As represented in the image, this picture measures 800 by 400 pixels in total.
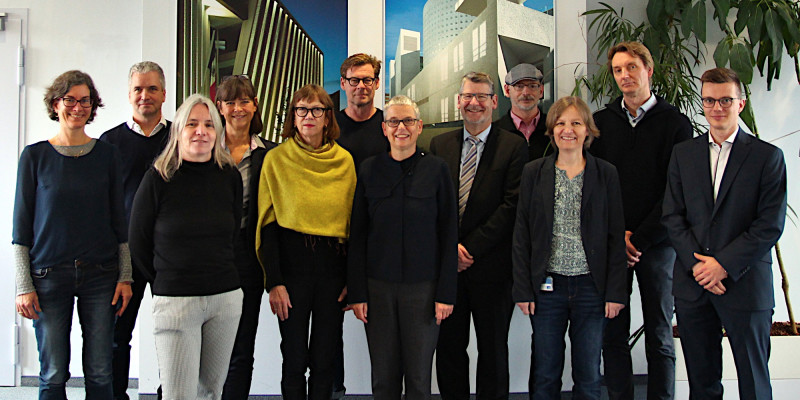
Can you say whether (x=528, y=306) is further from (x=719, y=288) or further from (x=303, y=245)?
(x=303, y=245)

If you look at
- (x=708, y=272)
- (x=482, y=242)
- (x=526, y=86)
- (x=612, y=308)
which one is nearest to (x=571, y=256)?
(x=612, y=308)

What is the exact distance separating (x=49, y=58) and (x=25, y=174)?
171 centimetres

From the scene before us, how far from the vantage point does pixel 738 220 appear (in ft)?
7.00

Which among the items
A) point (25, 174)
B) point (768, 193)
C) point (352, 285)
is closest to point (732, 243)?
point (768, 193)

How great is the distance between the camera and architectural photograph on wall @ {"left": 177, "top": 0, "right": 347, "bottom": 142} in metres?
3.22

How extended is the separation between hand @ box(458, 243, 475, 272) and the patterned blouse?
349 millimetres

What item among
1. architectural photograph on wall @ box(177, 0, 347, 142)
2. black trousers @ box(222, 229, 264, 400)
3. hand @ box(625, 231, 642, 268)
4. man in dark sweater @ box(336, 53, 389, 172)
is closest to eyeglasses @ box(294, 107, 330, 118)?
man in dark sweater @ box(336, 53, 389, 172)

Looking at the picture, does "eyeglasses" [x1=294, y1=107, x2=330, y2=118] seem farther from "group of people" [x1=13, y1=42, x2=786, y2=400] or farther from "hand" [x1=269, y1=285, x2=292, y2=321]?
"hand" [x1=269, y1=285, x2=292, y2=321]

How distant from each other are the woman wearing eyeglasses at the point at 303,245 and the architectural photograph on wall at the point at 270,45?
1082 mm

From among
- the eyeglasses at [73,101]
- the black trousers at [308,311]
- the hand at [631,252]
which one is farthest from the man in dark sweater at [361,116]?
the hand at [631,252]

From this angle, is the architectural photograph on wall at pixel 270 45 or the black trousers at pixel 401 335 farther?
the architectural photograph on wall at pixel 270 45

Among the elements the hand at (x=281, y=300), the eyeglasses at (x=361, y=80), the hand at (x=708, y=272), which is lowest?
the hand at (x=281, y=300)

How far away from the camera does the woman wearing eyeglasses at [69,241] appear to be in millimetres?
2090

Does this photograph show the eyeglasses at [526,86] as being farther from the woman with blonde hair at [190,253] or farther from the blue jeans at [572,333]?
the woman with blonde hair at [190,253]
